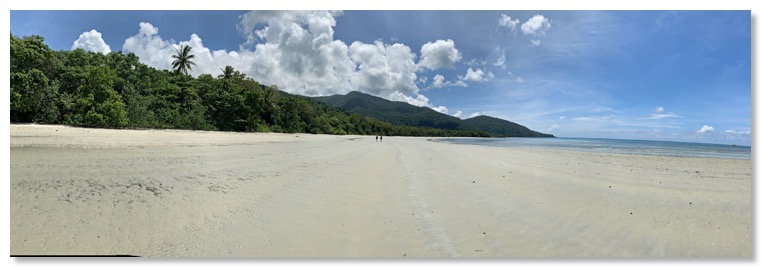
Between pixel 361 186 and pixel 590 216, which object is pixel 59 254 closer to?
pixel 361 186

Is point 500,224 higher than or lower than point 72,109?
lower

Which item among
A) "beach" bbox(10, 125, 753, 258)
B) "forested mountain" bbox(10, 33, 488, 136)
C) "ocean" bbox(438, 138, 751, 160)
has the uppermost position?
"forested mountain" bbox(10, 33, 488, 136)

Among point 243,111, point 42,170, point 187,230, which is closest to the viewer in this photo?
point 187,230

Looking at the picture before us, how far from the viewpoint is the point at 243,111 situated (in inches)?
1705

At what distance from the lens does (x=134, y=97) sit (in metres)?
22.9

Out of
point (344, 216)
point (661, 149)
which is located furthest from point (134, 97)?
point (661, 149)

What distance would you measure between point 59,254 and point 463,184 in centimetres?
573

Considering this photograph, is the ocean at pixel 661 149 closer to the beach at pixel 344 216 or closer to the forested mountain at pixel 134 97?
the beach at pixel 344 216

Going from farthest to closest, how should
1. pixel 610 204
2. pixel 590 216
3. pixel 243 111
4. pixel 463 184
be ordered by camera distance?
pixel 243 111 < pixel 463 184 < pixel 610 204 < pixel 590 216

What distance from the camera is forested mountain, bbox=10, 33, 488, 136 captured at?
6.77 m

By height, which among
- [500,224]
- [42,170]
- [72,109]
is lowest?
[500,224]

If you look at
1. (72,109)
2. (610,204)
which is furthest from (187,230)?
(72,109)

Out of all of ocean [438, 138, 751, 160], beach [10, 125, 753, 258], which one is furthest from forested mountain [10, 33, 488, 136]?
ocean [438, 138, 751, 160]

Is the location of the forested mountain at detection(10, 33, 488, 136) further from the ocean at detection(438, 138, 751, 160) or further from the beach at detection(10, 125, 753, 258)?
the ocean at detection(438, 138, 751, 160)
